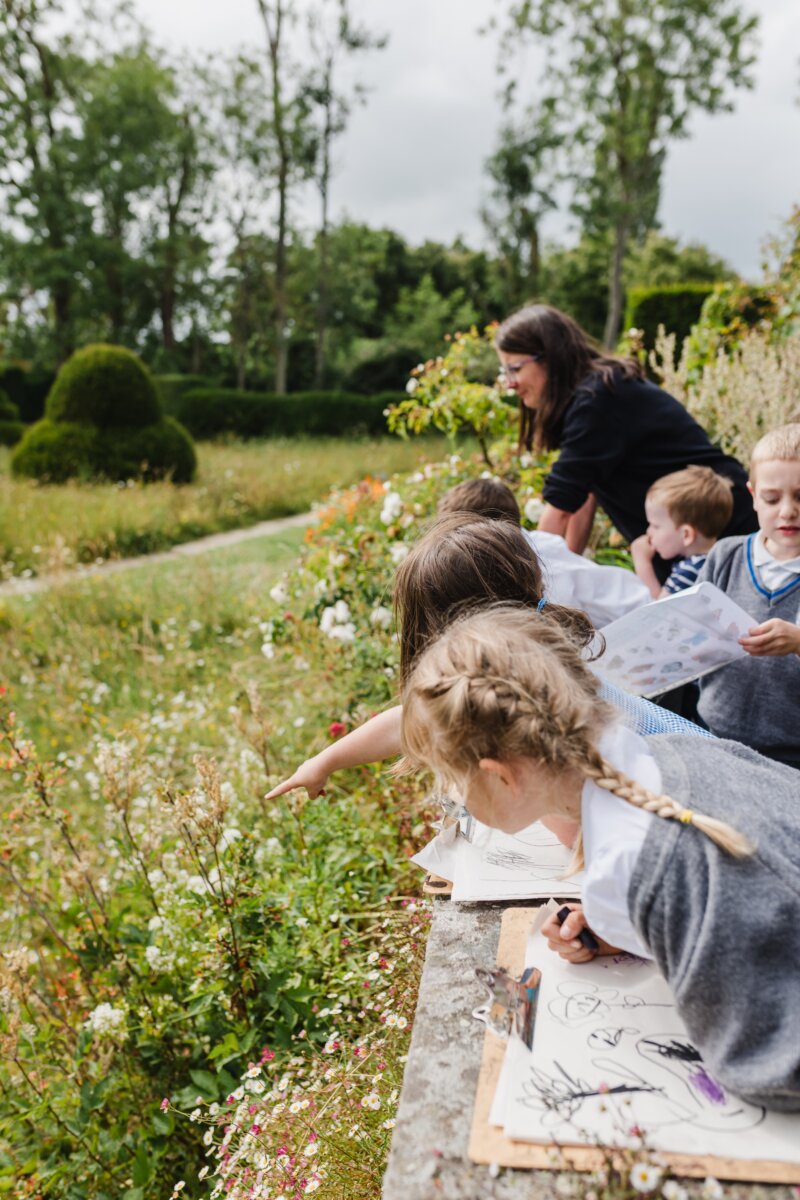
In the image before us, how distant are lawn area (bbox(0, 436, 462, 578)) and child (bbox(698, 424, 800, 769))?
16.8 ft

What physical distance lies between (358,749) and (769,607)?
3.60 ft

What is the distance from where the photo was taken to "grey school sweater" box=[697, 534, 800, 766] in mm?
2039

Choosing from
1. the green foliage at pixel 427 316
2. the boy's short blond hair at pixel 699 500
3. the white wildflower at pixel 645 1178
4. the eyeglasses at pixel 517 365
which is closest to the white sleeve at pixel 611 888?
the white wildflower at pixel 645 1178

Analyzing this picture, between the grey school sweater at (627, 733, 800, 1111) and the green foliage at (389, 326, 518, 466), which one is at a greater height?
the green foliage at (389, 326, 518, 466)

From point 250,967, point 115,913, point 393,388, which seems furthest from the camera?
point 393,388

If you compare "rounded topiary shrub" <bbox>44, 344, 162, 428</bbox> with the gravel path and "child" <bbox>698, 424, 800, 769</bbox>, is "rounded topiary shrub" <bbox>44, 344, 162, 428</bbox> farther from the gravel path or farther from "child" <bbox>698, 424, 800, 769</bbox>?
"child" <bbox>698, 424, 800, 769</bbox>

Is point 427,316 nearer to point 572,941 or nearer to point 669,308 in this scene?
point 669,308

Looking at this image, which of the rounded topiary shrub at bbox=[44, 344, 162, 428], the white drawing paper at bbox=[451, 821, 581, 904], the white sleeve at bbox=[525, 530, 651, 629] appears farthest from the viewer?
the rounded topiary shrub at bbox=[44, 344, 162, 428]

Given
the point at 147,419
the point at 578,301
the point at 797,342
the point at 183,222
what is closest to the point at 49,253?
the point at 183,222

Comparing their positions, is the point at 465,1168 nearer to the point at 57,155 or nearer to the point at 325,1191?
the point at 325,1191

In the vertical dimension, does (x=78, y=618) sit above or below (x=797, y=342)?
below

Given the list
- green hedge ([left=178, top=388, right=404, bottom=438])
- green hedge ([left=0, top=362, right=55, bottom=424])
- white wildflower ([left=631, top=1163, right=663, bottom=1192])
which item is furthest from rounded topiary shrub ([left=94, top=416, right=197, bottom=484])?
green hedge ([left=0, top=362, right=55, bottom=424])

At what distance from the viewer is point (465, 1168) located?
1.07 meters

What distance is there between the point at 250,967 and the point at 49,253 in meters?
26.4
